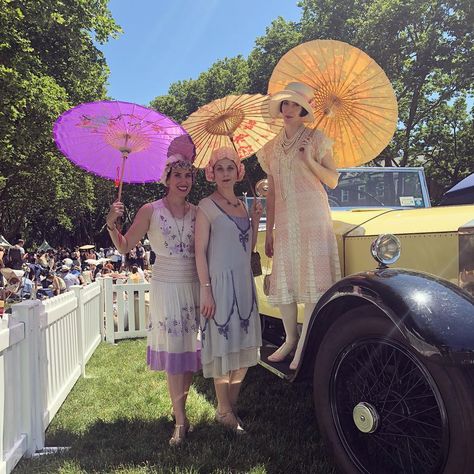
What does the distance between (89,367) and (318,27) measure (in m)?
15.8

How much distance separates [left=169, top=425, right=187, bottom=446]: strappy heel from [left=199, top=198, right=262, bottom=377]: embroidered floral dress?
16.7 inches

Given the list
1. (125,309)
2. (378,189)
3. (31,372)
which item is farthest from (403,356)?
(125,309)

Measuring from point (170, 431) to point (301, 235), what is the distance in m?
1.61

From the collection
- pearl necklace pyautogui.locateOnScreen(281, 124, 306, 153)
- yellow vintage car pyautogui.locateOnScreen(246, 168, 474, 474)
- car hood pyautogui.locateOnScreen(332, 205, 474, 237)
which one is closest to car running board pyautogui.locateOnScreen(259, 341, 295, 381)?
yellow vintage car pyautogui.locateOnScreen(246, 168, 474, 474)

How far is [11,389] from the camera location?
2797 millimetres

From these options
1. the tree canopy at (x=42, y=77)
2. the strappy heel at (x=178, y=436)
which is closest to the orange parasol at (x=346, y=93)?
the strappy heel at (x=178, y=436)

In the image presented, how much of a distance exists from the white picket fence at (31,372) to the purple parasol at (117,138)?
1072mm

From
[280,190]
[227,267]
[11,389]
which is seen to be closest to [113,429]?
[11,389]

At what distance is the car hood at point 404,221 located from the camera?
266 centimetres

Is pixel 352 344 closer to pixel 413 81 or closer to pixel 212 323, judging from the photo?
pixel 212 323

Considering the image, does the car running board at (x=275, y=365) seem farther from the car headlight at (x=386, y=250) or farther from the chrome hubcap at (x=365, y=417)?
the car headlight at (x=386, y=250)

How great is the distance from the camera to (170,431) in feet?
10.8

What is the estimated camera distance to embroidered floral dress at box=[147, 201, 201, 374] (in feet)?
9.86

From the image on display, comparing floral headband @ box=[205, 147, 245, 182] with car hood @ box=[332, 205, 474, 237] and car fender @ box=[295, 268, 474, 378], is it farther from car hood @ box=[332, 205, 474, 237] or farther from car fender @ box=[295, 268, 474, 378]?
car fender @ box=[295, 268, 474, 378]
